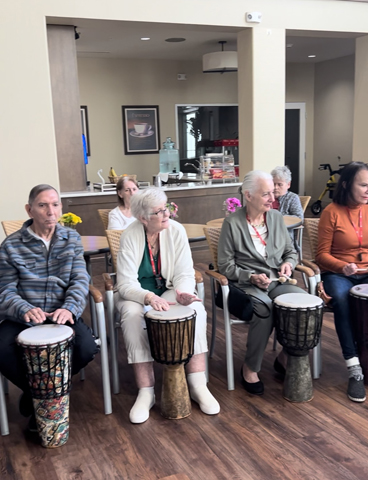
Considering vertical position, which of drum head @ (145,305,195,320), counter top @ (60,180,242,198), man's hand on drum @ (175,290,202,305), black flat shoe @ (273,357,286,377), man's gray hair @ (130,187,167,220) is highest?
man's gray hair @ (130,187,167,220)

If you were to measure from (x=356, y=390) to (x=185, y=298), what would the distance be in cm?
104

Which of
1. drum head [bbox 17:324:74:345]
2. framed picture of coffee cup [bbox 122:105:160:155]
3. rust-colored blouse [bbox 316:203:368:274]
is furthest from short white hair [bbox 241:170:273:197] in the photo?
framed picture of coffee cup [bbox 122:105:160:155]

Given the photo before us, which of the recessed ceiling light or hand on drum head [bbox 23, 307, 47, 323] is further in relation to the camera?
the recessed ceiling light

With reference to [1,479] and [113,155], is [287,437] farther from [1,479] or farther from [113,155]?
[113,155]

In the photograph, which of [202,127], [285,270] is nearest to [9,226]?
[285,270]

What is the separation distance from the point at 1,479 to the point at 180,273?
129cm

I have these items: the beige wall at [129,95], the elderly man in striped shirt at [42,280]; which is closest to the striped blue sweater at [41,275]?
the elderly man in striped shirt at [42,280]

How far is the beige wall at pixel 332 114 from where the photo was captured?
986 cm

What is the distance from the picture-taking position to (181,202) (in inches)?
238

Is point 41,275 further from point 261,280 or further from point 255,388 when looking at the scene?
point 255,388

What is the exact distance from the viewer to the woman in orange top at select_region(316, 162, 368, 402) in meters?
2.92

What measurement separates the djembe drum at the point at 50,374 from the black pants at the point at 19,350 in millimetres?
81

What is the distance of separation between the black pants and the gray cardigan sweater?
0.89 meters

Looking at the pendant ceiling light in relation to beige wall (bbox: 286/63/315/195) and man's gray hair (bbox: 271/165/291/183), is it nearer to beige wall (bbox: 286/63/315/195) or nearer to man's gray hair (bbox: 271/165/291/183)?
beige wall (bbox: 286/63/315/195)
